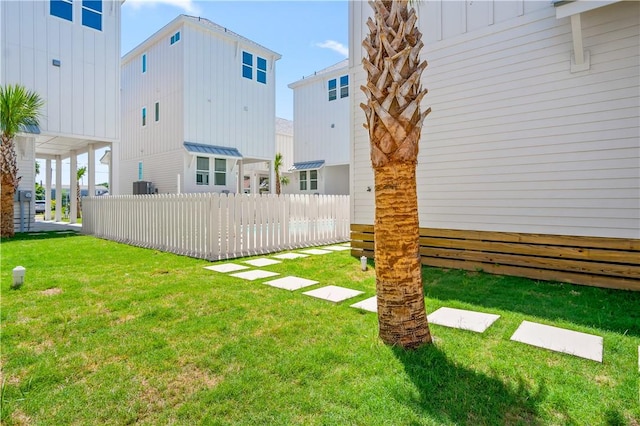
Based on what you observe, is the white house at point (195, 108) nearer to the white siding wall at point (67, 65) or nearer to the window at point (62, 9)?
the white siding wall at point (67, 65)

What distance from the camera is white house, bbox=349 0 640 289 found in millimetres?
4770

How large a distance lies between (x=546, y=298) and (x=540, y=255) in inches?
47.3

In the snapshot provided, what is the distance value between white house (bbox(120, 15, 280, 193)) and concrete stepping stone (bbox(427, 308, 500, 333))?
1385cm

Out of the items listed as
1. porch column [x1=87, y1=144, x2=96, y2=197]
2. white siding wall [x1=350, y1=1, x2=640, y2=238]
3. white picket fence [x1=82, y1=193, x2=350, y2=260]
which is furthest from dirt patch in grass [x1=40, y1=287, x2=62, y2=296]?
porch column [x1=87, y1=144, x2=96, y2=197]

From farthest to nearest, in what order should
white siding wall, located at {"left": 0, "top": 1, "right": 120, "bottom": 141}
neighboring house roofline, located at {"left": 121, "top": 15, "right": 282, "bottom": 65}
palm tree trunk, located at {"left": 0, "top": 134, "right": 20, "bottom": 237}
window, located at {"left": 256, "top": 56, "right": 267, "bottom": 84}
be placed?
1. window, located at {"left": 256, "top": 56, "right": 267, "bottom": 84}
2. neighboring house roofline, located at {"left": 121, "top": 15, "right": 282, "bottom": 65}
3. white siding wall, located at {"left": 0, "top": 1, "right": 120, "bottom": 141}
4. palm tree trunk, located at {"left": 0, "top": 134, "right": 20, "bottom": 237}

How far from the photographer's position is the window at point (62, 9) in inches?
523

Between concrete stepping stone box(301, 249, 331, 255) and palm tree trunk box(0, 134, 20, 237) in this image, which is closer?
concrete stepping stone box(301, 249, 331, 255)

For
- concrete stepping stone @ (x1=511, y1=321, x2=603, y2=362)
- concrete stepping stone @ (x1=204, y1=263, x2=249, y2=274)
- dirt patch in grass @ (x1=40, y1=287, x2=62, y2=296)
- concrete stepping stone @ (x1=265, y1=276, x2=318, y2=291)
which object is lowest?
concrete stepping stone @ (x1=511, y1=321, x2=603, y2=362)

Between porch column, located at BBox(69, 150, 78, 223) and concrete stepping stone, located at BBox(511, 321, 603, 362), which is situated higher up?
porch column, located at BBox(69, 150, 78, 223)

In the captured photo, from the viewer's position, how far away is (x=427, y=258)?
6730 millimetres

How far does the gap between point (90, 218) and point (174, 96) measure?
22.5 ft

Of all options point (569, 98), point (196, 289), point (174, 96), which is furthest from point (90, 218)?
point (569, 98)

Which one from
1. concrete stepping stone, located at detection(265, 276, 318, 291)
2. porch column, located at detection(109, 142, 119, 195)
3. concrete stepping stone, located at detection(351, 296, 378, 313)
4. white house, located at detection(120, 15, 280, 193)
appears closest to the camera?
concrete stepping stone, located at detection(351, 296, 378, 313)

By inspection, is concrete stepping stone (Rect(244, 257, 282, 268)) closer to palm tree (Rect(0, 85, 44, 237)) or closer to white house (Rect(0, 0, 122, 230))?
palm tree (Rect(0, 85, 44, 237))
